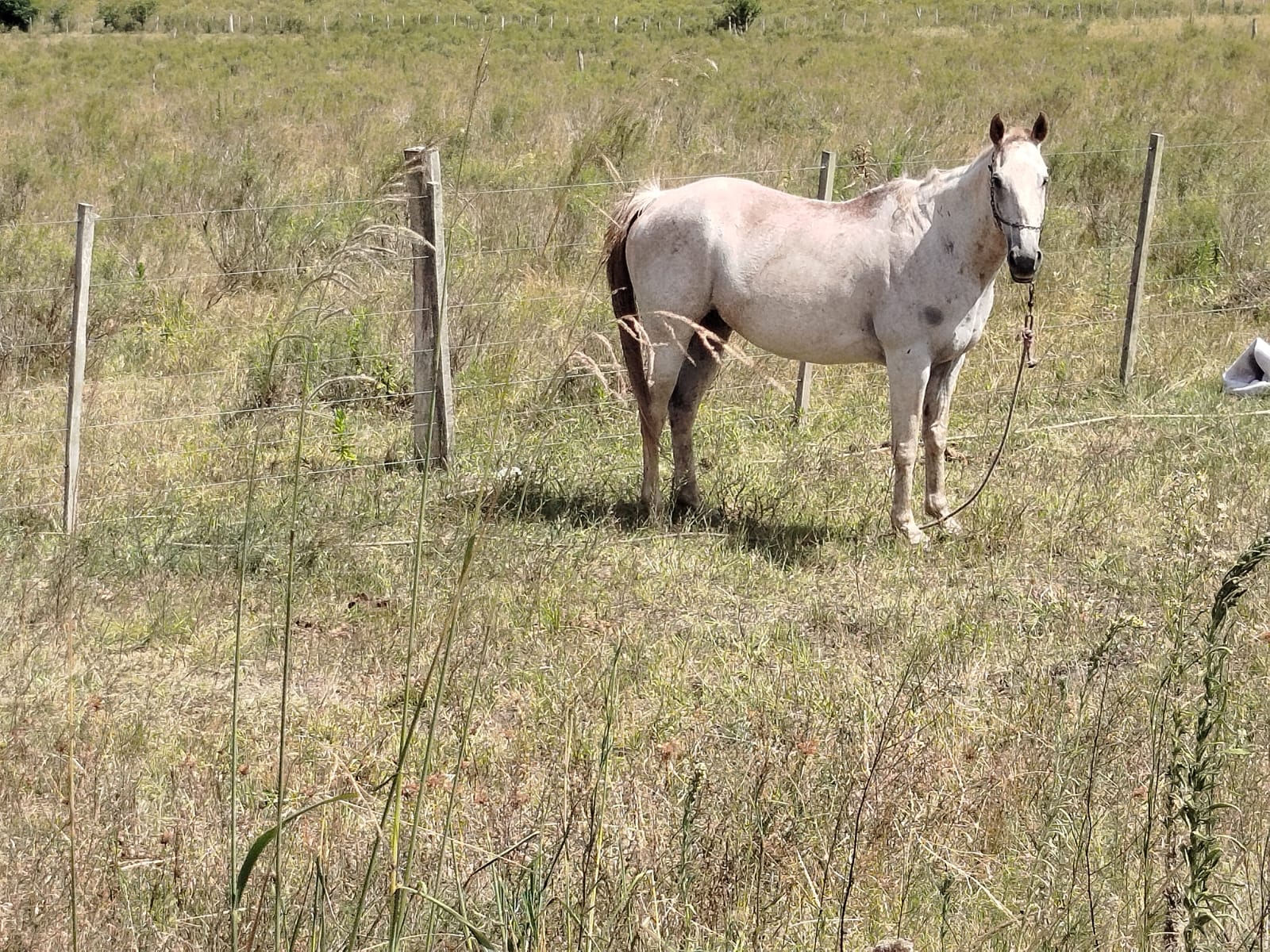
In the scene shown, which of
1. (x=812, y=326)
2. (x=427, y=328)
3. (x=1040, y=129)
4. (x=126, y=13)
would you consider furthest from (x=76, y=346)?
(x=126, y=13)

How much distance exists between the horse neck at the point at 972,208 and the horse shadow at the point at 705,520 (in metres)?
1.56

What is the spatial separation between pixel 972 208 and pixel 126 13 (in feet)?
146

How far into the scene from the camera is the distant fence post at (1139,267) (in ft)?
31.9

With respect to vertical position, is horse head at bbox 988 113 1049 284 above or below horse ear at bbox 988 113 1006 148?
below

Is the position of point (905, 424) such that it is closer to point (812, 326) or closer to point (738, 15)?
point (812, 326)

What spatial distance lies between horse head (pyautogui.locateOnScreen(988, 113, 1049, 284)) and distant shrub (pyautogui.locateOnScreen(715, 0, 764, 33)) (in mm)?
33317

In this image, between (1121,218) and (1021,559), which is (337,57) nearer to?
Result: (1121,218)

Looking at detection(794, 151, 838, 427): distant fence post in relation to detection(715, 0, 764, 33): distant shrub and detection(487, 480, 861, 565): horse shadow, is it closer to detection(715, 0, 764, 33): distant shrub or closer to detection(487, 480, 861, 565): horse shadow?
detection(487, 480, 861, 565): horse shadow

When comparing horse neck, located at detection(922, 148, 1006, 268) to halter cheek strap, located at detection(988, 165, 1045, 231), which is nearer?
halter cheek strap, located at detection(988, 165, 1045, 231)

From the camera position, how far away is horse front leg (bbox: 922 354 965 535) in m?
7.05

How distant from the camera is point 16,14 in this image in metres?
43.3

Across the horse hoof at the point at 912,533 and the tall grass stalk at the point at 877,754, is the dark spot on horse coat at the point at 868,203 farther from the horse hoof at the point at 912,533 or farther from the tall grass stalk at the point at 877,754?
the tall grass stalk at the point at 877,754

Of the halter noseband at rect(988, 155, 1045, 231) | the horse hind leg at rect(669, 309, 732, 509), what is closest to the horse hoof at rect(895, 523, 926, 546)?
the horse hind leg at rect(669, 309, 732, 509)

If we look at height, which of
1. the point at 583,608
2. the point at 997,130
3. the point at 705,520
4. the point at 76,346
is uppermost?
the point at 997,130
